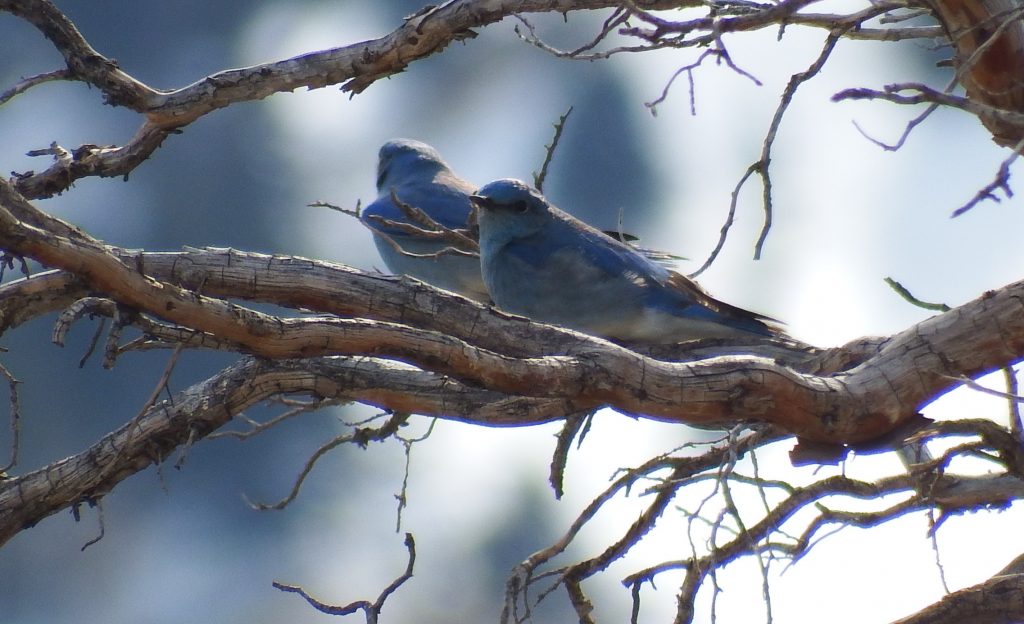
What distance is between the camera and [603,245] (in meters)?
4.81

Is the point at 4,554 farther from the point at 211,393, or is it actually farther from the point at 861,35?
the point at 861,35

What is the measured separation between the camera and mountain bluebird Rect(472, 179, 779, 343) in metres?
4.39

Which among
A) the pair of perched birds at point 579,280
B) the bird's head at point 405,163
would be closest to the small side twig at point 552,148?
the pair of perched birds at point 579,280

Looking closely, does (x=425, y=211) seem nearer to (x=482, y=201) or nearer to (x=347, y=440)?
(x=482, y=201)

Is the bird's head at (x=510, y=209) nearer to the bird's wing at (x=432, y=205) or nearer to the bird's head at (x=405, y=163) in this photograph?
the bird's wing at (x=432, y=205)

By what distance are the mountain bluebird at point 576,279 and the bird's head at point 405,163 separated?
194 cm

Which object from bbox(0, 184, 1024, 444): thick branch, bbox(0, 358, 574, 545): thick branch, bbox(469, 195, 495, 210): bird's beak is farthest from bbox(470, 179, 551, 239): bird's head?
bbox(0, 184, 1024, 444): thick branch

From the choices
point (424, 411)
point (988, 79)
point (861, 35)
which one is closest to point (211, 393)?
point (424, 411)

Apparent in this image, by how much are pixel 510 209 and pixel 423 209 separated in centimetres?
148

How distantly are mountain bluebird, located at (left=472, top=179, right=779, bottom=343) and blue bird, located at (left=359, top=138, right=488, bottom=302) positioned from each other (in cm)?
43

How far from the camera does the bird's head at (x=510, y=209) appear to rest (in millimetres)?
4863

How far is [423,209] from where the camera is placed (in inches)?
248

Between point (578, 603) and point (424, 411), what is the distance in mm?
812

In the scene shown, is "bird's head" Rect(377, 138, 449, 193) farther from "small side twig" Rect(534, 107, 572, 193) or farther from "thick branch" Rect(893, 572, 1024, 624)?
"thick branch" Rect(893, 572, 1024, 624)
